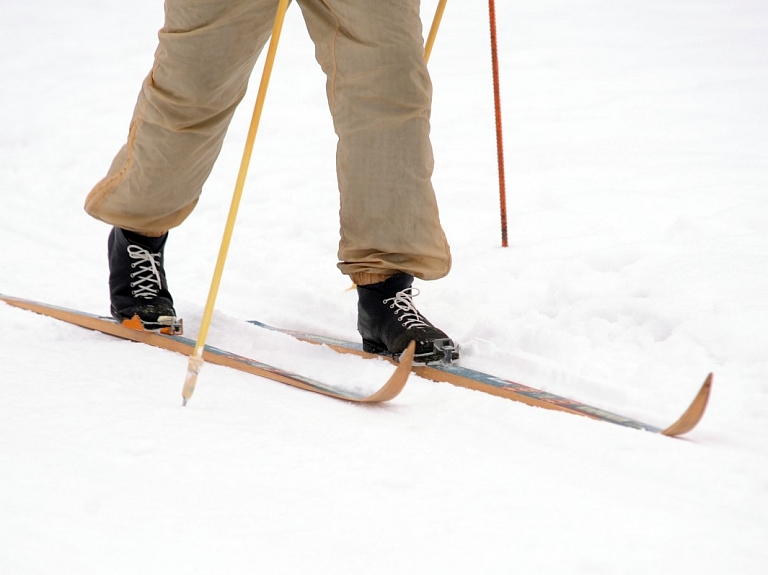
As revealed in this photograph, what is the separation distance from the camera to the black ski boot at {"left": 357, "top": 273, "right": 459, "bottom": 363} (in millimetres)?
1942

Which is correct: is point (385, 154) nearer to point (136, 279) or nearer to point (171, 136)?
point (171, 136)

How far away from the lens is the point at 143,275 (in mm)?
2289

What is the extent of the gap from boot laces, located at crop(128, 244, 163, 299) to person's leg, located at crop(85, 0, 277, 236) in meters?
0.07

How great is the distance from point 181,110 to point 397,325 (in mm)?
756

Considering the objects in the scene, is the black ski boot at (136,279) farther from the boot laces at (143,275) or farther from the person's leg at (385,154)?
the person's leg at (385,154)

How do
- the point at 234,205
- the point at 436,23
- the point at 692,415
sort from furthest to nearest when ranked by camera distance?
the point at 436,23 → the point at 234,205 → the point at 692,415

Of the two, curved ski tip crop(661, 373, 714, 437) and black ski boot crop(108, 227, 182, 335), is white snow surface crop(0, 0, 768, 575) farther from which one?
black ski boot crop(108, 227, 182, 335)

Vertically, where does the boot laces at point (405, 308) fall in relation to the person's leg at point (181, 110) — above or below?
below

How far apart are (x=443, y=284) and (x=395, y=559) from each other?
5.66 feet

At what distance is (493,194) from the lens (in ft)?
12.4

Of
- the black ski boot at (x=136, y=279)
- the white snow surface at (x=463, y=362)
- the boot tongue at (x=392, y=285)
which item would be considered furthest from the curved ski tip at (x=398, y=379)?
the black ski boot at (x=136, y=279)

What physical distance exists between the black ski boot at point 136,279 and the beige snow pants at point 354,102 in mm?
284

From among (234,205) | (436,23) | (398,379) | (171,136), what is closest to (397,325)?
(398,379)

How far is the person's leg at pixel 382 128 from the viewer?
1.91m
